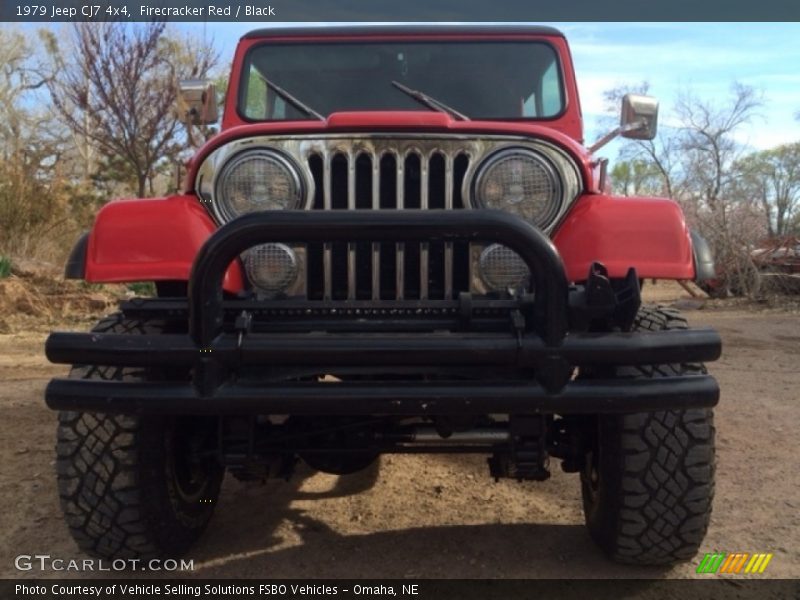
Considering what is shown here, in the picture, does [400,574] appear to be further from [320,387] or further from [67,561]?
[67,561]

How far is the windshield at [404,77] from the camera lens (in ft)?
12.1

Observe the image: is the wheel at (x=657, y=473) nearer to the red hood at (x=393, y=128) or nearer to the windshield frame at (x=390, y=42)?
the red hood at (x=393, y=128)

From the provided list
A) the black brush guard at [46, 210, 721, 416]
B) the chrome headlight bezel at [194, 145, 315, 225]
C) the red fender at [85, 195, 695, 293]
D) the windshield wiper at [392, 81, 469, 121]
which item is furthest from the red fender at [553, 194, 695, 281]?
the windshield wiper at [392, 81, 469, 121]

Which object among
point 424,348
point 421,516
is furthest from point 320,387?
point 421,516

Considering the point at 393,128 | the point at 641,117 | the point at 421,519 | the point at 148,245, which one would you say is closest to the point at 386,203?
the point at 393,128

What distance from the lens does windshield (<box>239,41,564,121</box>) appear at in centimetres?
368

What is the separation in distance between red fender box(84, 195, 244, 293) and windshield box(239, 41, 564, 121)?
135 cm

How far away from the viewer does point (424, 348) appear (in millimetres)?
2027

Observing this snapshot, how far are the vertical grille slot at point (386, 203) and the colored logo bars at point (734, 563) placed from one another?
4.78ft

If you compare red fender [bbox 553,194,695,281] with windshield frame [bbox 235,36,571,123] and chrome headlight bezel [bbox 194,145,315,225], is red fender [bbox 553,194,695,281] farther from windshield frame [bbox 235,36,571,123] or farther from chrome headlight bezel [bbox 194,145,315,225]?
windshield frame [bbox 235,36,571,123]

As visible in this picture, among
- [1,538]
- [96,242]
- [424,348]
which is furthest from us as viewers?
[1,538]

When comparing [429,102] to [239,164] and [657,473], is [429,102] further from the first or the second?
[657,473]

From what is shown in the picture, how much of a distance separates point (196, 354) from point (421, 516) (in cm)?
168

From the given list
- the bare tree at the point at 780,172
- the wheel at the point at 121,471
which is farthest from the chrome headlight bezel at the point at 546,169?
the bare tree at the point at 780,172
